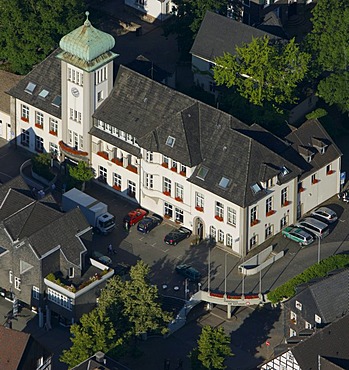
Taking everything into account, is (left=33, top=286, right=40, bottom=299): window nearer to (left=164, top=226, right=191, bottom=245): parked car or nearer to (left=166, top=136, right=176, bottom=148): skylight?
(left=164, top=226, right=191, bottom=245): parked car

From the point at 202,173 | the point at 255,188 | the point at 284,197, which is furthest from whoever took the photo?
the point at 284,197

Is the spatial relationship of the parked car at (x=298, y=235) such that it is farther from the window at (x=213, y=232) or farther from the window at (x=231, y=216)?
the window at (x=213, y=232)

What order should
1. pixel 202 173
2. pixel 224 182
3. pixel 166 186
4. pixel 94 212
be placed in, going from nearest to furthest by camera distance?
pixel 224 182, pixel 202 173, pixel 94 212, pixel 166 186

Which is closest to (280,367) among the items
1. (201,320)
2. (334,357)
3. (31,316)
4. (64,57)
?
(334,357)

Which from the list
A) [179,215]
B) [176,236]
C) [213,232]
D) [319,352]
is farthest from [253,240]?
[319,352]

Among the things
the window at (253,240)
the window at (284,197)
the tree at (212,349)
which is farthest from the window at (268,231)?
the tree at (212,349)

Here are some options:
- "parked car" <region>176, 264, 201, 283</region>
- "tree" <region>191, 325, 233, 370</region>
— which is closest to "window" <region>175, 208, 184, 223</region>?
"parked car" <region>176, 264, 201, 283</region>

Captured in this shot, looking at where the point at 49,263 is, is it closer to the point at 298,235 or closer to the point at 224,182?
the point at 224,182

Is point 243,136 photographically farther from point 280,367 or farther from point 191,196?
point 280,367
